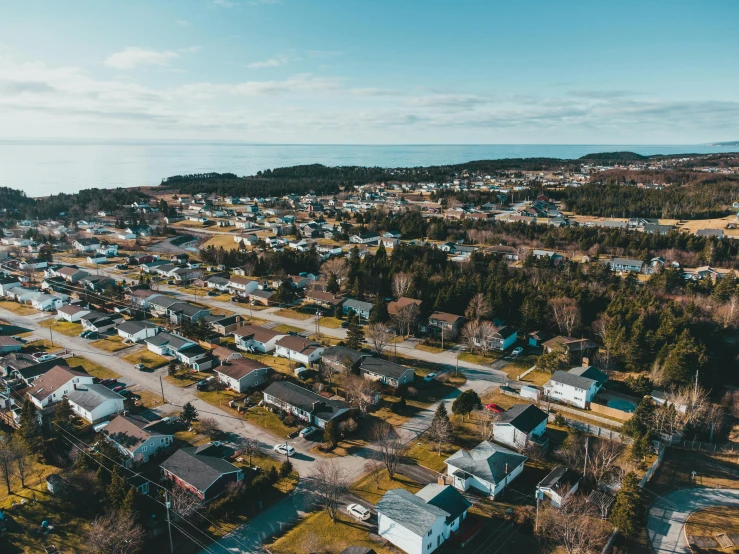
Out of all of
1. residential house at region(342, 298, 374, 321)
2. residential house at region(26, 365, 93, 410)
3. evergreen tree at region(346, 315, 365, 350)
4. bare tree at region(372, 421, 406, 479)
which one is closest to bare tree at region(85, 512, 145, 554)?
bare tree at region(372, 421, 406, 479)

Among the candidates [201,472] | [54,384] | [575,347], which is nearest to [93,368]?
[54,384]

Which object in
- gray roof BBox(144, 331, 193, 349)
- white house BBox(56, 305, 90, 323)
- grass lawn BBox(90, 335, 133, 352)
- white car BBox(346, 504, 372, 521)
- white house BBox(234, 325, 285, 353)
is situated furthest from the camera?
white house BBox(56, 305, 90, 323)

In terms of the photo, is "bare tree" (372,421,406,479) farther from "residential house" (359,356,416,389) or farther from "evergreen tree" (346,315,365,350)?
"evergreen tree" (346,315,365,350)

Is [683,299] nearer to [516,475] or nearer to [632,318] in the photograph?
[632,318]

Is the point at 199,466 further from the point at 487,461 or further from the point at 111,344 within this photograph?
the point at 111,344

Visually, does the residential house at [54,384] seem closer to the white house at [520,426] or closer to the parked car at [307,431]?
the parked car at [307,431]

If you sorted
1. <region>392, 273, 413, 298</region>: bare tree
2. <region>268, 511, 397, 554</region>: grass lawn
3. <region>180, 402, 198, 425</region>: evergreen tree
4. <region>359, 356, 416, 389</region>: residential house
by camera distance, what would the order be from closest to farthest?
<region>268, 511, 397, 554</region>: grass lawn < <region>180, 402, 198, 425</region>: evergreen tree < <region>359, 356, 416, 389</region>: residential house < <region>392, 273, 413, 298</region>: bare tree

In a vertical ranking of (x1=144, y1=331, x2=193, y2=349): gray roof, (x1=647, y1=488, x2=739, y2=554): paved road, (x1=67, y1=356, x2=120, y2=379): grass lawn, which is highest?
(x1=144, y1=331, x2=193, y2=349): gray roof

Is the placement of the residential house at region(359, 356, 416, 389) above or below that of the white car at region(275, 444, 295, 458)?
above
